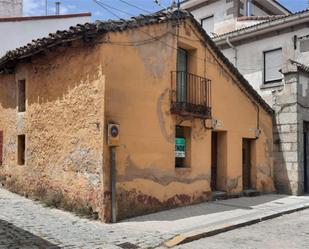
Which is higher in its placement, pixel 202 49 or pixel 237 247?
pixel 202 49

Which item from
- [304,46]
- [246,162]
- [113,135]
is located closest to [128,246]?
[113,135]

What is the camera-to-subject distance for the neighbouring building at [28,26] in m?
19.3

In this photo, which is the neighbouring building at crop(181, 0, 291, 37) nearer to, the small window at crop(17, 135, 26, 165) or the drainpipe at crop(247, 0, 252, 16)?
the drainpipe at crop(247, 0, 252, 16)

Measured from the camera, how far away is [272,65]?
61.5ft

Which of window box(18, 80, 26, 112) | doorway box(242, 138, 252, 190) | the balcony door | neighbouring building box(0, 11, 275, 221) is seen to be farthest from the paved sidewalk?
the balcony door

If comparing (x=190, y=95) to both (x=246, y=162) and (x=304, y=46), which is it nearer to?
(x=246, y=162)

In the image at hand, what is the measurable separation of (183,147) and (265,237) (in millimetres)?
4038

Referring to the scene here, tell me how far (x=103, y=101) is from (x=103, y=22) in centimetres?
181

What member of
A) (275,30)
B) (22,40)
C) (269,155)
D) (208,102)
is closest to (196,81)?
(208,102)

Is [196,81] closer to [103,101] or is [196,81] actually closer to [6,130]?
[103,101]

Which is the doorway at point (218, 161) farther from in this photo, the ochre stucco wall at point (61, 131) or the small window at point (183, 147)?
the ochre stucco wall at point (61, 131)

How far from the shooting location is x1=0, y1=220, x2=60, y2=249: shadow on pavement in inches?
309

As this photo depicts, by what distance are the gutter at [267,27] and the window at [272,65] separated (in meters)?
0.93

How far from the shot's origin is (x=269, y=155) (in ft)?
54.6
